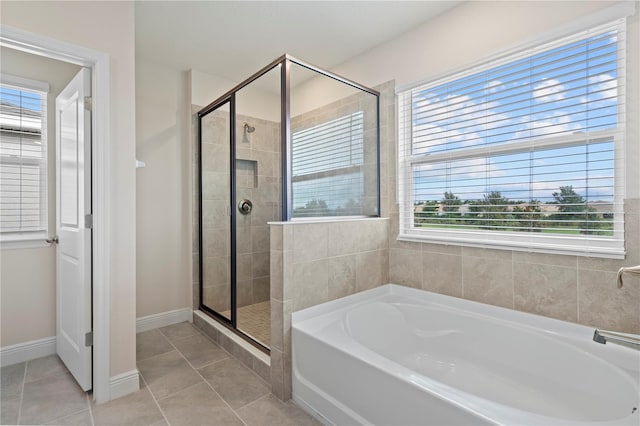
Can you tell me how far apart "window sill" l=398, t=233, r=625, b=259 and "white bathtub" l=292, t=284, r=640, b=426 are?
1.30ft

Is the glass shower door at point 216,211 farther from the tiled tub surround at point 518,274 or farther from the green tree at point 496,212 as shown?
the green tree at point 496,212

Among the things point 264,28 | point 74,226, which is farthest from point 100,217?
point 264,28

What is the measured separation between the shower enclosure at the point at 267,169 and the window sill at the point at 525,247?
50 centimetres

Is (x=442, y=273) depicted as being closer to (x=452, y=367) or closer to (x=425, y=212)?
(x=425, y=212)

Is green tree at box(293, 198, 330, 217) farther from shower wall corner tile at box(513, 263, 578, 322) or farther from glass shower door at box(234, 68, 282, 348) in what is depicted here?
shower wall corner tile at box(513, 263, 578, 322)

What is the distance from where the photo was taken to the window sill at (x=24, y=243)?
2.26 metres

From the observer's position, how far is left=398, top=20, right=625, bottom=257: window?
1.64 metres

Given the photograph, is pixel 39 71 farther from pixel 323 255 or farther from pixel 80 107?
pixel 323 255

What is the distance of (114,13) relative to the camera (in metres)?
1.87

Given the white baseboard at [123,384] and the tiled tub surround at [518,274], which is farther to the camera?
the white baseboard at [123,384]

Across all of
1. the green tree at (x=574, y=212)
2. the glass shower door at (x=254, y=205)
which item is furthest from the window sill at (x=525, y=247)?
the glass shower door at (x=254, y=205)

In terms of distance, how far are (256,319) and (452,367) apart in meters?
1.53

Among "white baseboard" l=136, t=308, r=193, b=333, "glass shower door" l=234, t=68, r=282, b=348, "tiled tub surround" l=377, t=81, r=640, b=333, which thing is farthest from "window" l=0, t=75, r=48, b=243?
"tiled tub surround" l=377, t=81, r=640, b=333

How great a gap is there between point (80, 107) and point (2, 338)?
5.97 feet
